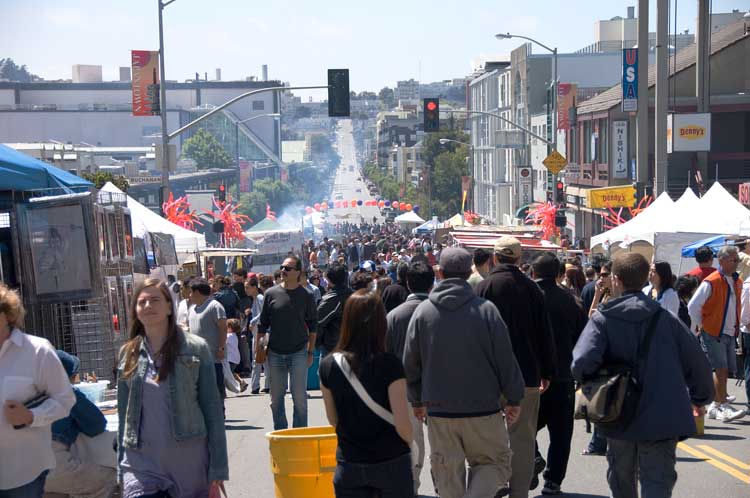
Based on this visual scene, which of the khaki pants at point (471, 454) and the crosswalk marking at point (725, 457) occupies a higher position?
the khaki pants at point (471, 454)

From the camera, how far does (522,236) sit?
113 ft

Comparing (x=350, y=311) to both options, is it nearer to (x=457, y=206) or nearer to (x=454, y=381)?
(x=454, y=381)

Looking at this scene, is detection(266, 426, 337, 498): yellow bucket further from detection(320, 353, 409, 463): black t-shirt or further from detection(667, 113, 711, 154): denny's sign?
detection(667, 113, 711, 154): denny's sign

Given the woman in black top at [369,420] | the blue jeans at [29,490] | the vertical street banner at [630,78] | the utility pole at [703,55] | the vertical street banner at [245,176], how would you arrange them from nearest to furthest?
the blue jeans at [29,490] → the woman in black top at [369,420] → the vertical street banner at [630,78] → the utility pole at [703,55] → the vertical street banner at [245,176]

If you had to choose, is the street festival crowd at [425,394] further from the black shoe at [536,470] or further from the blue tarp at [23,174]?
the blue tarp at [23,174]

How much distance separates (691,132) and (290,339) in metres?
30.6

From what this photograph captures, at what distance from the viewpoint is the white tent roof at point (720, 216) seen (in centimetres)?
2150

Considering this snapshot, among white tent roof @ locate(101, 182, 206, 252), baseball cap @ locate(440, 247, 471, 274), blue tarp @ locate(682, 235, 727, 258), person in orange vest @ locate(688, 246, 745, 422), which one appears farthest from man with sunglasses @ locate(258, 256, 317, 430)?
blue tarp @ locate(682, 235, 727, 258)

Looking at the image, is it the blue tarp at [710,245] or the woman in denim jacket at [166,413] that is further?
the blue tarp at [710,245]

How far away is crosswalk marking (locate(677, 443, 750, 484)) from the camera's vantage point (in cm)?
880

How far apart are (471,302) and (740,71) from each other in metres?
43.7

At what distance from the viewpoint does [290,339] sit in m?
10.2

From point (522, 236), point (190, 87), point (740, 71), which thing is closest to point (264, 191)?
point (190, 87)

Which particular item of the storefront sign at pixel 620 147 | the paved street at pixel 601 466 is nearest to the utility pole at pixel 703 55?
the storefront sign at pixel 620 147
